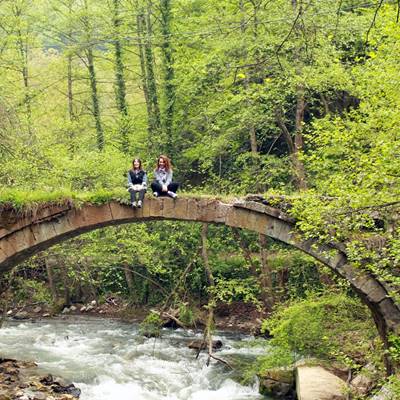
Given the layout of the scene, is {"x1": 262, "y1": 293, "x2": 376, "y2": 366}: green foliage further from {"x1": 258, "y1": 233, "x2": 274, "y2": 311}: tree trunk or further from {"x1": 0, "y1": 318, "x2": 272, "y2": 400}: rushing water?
{"x1": 258, "y1": 233, "x2": 274, "y2": 311}: tree trunk

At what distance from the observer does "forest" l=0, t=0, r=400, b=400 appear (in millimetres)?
7496

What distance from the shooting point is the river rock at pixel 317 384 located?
850 cm

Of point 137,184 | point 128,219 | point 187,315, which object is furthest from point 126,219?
point 187,315

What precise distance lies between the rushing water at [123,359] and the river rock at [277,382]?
0.24 meters

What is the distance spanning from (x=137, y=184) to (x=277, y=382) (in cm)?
432

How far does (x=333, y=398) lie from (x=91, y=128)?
515 inches

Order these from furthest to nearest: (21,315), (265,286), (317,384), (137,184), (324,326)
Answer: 1. (21,315)
2. (265,286)
3. (324,326)
4. (137,184)
5. (317,384)

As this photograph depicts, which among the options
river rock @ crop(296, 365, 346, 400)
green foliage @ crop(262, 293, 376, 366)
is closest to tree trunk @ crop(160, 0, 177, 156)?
green foliage @ crop(262, 293, 376, 366)

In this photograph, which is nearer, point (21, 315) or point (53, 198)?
point (53, 198)

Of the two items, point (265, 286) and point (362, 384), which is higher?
point (265, 286)

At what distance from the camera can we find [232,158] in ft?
54.8

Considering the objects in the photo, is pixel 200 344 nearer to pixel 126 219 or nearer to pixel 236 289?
pixel 236 289

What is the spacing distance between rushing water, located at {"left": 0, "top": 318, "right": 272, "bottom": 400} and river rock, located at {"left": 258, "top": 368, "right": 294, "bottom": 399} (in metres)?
0.24

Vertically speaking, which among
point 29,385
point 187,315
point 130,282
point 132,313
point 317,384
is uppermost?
point 130,282
